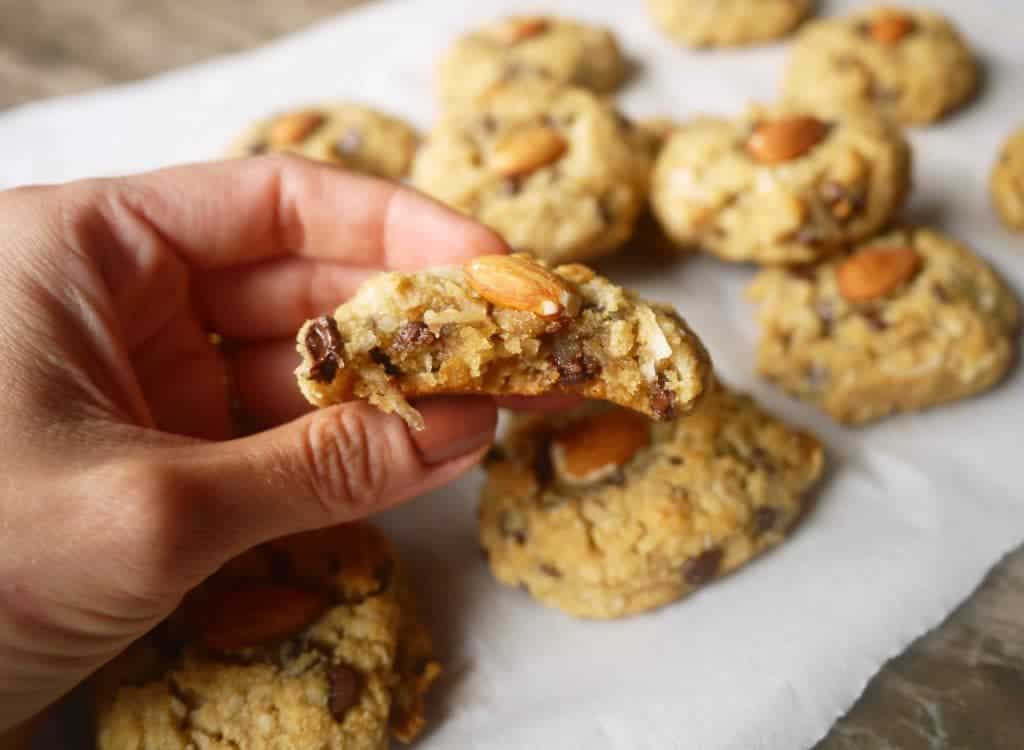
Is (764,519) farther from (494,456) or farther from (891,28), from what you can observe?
(891,28)

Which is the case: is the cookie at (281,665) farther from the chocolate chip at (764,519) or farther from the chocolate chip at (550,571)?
the chocolate chip at (764,519)

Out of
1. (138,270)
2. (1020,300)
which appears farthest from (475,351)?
(1020,300)

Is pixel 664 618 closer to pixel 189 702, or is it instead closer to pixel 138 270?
pixel 189 702

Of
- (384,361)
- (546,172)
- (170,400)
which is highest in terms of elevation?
(384,361)

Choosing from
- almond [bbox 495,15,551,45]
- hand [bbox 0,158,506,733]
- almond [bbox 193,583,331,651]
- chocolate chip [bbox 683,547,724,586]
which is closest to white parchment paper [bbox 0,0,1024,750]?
chocolate chip [bbox 683,547,724,586]

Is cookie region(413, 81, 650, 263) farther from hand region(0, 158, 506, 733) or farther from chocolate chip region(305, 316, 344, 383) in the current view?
chocolate chip region(305, 316, 344, 383)

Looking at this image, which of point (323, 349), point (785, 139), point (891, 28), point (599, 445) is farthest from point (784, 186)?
point (323, 349)
